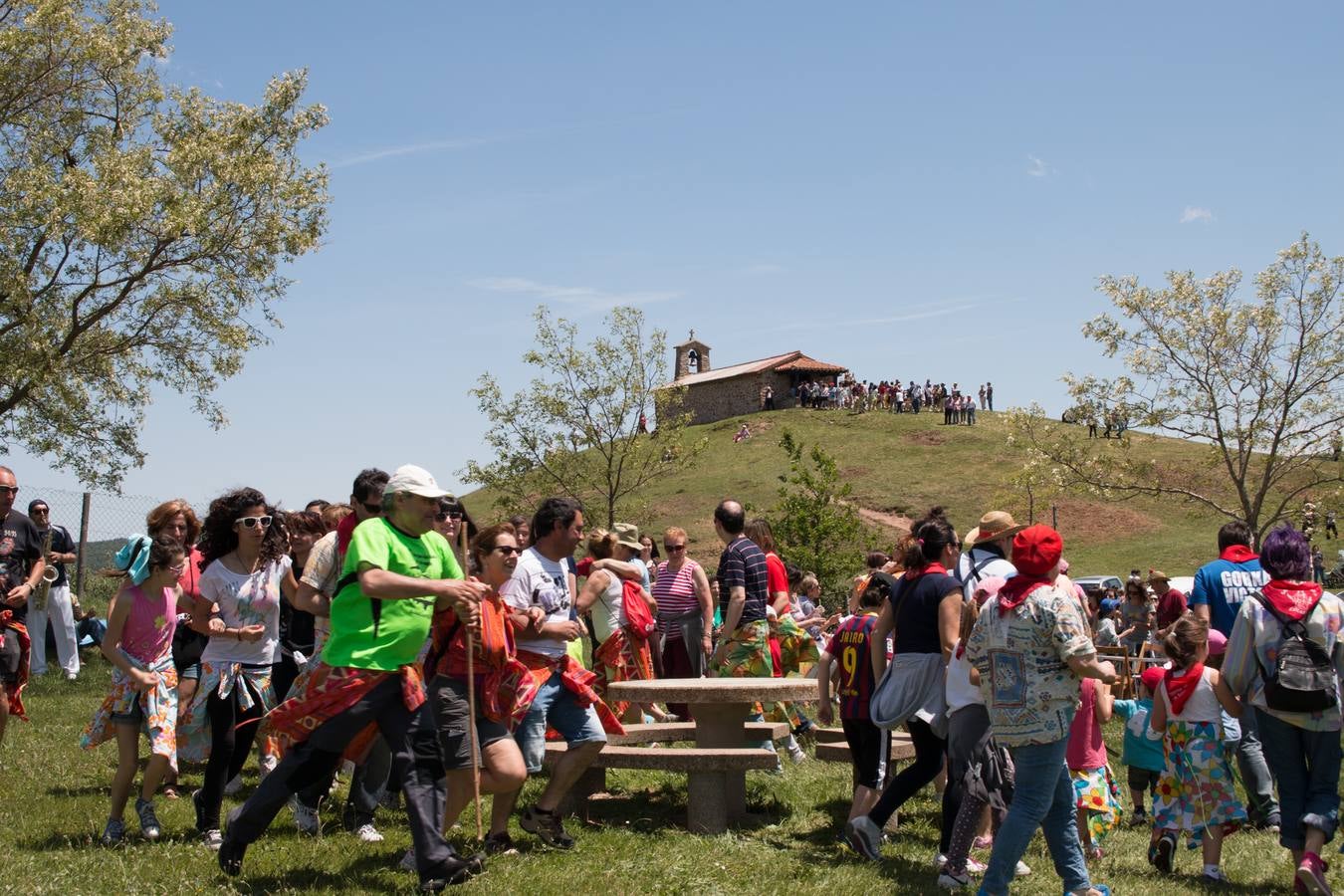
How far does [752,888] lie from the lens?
216 inches

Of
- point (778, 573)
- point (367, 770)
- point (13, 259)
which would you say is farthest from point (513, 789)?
point (13, 259)

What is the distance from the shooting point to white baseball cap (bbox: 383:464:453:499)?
5016mm

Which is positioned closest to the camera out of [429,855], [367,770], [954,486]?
[429,855]

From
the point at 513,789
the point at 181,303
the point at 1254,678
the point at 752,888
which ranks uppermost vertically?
the point at 181,303

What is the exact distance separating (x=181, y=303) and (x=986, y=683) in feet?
56.8

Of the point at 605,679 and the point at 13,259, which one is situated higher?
the point at 13,259

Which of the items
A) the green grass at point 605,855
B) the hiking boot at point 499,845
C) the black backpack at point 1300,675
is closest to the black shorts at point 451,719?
the green grass at point 605,855

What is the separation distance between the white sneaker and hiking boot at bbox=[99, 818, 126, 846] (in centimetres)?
82

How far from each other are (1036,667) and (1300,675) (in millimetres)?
1526

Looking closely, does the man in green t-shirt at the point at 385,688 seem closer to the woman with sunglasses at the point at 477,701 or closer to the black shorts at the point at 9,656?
the woman with sunglasses at the point at 477,701

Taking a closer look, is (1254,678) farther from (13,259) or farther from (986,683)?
(13,259)

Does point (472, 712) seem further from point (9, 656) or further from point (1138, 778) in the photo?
point (1138, 778)

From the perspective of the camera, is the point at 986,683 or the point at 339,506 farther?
the point at 339,506

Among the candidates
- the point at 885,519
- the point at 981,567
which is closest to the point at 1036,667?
the point at 981,567
